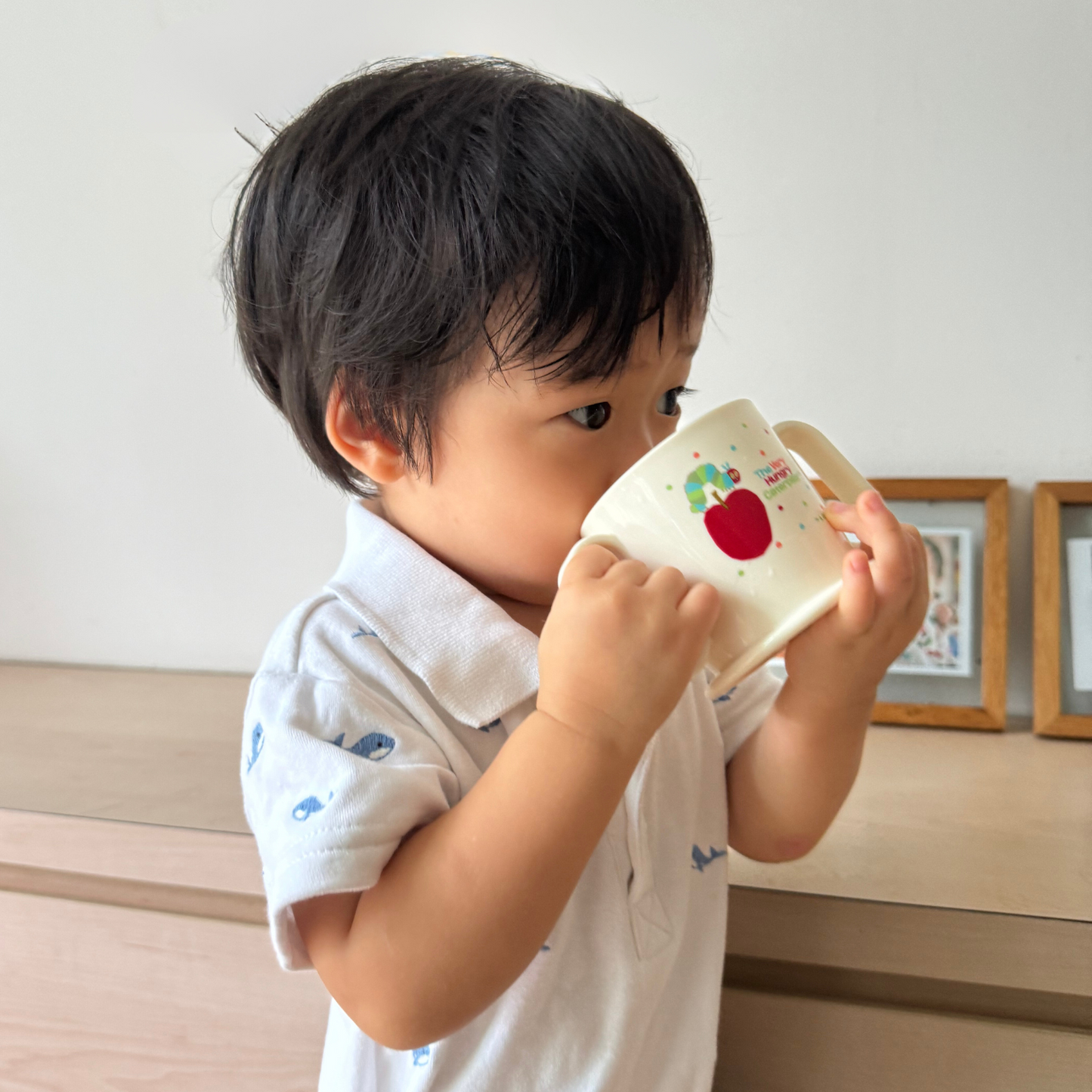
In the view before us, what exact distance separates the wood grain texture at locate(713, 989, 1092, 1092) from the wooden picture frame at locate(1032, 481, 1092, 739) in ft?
1.26

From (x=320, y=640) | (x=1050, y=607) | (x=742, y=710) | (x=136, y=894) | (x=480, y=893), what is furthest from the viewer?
(x=1050, y=607)

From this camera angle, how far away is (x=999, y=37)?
2.95 ft

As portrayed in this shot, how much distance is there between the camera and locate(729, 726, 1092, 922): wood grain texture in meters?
Answer: 0.63

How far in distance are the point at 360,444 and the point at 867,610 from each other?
1.03ft

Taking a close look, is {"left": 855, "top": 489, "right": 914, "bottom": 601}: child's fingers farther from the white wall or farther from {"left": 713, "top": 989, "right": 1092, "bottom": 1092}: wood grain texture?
the white wall

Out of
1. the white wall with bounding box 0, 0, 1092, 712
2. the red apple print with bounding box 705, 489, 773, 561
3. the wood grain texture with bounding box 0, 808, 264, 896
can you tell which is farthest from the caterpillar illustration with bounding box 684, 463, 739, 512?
the white wall with bounding box 0, 0, 1092, 712

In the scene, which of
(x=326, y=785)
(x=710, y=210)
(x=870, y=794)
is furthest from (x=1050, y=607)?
(x=326, y=785)

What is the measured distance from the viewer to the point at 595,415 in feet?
1.77

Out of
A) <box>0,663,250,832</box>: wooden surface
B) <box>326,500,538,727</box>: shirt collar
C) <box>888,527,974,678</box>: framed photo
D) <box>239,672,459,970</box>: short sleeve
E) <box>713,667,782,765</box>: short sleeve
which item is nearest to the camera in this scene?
<box>239,672,459,970</box>: short sleeve

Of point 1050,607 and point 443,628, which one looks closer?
point 443,628

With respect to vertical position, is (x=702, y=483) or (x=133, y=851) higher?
(x=702, y=483)

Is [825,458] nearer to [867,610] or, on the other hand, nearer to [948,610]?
[867,610]

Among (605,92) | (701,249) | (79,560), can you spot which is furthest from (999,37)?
(79,560)

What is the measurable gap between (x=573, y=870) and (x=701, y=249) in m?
0.36
